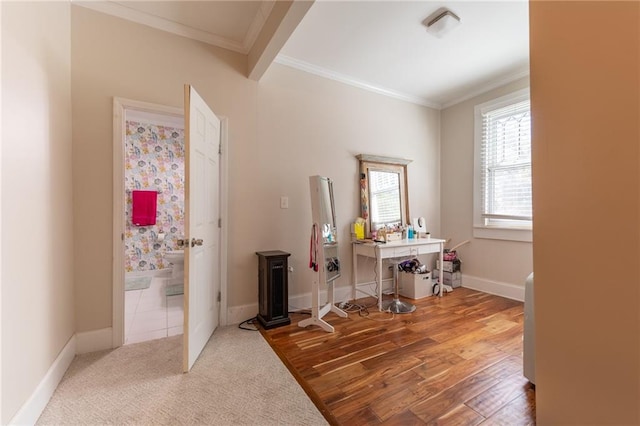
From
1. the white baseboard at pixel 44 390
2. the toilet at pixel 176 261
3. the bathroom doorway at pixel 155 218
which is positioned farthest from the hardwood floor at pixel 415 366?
the toilet at pixel 176 261

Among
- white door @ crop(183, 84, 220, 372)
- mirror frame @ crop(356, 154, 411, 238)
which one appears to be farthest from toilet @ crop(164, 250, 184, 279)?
mirror frame @ crop(356, 154, 411, 238)

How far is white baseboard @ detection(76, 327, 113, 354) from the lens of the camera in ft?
6.72

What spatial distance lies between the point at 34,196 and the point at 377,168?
3.10 metres

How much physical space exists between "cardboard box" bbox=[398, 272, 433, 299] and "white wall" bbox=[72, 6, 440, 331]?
2.48 feet

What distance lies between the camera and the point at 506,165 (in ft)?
11.1

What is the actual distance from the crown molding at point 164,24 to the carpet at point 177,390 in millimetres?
2640

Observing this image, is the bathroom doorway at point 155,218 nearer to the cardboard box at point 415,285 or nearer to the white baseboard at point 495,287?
the cardboard box at point 415,285

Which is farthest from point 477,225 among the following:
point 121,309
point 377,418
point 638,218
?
point 121,309

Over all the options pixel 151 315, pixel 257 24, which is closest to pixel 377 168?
pixel 257 24

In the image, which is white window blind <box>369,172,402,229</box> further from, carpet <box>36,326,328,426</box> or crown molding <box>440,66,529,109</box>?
carpet <box>36,326,328,426</box>

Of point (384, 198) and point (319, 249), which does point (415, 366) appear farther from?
point (384, 198)

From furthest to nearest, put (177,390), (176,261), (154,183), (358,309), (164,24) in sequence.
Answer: (154,183)
(176,261)
(358,309)
(164,24)
(177,390)

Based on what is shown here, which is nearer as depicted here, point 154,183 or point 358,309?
point 358,309

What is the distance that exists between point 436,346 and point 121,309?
254cm
